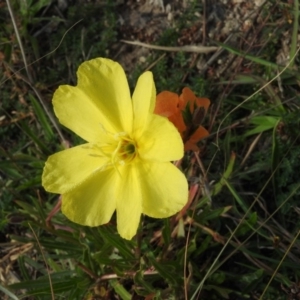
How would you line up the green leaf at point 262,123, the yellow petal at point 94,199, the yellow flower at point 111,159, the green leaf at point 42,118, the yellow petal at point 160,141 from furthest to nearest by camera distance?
the green leaf at point 42,118, the green leaf at point 262,123, the yellow petal at point 94,199, the yellow flower at point 111,159, the yellow petal at point 160,141

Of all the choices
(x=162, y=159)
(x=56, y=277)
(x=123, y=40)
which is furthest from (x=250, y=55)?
(x=56, y=277)

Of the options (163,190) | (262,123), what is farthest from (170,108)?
(262,123)

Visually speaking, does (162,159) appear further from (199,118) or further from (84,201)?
(84,201)

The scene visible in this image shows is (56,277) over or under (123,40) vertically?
under

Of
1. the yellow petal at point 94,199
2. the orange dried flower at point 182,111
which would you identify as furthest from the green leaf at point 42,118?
the orange dried flower at point 182,111

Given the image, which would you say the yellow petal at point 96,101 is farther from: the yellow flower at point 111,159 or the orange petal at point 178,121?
the orange petal at point 178,121

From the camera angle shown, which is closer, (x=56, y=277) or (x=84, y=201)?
(x=84, y=201)

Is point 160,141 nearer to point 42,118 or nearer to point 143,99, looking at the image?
point 143,99
